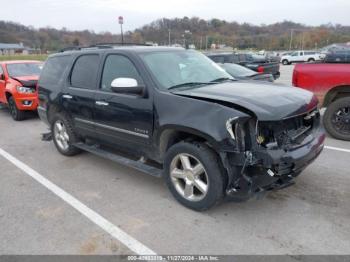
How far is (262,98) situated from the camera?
3303 millimetres

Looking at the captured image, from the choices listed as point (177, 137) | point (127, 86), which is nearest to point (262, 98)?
point (177, 137)

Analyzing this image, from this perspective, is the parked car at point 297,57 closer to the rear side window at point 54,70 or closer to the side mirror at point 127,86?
the rear side window at point 54,70

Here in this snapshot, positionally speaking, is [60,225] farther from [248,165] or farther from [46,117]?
[46,117]

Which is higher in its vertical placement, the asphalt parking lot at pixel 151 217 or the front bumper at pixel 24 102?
the front bumper at pixel 24 102

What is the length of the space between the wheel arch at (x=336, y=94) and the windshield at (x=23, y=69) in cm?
797

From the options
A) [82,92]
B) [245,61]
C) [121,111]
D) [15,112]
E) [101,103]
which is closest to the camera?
[121,111]

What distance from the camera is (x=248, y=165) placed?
3035 millimetres

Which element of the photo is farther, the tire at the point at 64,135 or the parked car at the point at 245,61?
the parked car at the point at 245,61

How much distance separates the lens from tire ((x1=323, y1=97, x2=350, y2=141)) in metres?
5.97

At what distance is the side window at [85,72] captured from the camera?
4.63 metres

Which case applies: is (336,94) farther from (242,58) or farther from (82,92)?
(242,58)

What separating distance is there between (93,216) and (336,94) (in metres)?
5.18

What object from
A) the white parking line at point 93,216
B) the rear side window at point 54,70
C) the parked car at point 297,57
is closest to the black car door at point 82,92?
the rear side window at point 54,70

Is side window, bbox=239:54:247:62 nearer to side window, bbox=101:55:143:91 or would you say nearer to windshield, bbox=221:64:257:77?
windshield, bbox=221:64:257:77
